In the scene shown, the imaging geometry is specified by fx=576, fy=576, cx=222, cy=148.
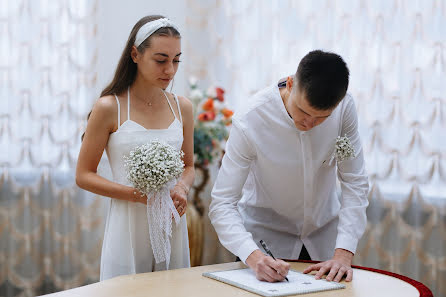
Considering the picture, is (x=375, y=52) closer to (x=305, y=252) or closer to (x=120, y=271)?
(x=305, y=252)

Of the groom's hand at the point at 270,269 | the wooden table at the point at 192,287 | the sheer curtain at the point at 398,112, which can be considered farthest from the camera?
the sheer curtain at the point at 398,112

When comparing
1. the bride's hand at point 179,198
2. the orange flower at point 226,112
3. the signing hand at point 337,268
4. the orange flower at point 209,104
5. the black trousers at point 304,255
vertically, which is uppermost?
the orange flower at point 209,104

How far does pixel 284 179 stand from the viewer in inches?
89.8

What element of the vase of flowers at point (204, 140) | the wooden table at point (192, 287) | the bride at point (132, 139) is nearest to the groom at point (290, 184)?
the wooden table at point (192, 287)

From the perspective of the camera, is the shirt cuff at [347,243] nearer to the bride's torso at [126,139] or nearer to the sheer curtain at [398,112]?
the bride's torso at [126,139]

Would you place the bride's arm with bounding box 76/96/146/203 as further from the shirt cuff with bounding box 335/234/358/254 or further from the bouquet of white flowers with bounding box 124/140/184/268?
the shirt cuff with bounding box 335/234/358/254

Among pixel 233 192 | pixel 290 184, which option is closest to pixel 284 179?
pixel 290 184

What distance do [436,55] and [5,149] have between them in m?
3.06

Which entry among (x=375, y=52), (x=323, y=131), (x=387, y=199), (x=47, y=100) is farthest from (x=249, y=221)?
(x=47, y=100)

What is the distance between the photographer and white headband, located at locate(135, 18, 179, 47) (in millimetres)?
2381

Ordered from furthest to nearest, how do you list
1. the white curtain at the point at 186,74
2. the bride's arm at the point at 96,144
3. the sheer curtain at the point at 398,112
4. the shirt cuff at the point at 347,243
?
the white curtain at the point at 186,74 < the sheer curtain at the point at 398,112 < the bride's arm at the point at 96,144 < the shirt cuff at the point at 347,243

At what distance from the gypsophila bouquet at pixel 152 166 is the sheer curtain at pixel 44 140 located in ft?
7.39

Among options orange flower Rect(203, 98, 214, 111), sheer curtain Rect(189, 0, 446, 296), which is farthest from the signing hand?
orange flower Rect(203, 98, 214, 111)

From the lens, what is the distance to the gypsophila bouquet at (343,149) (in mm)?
2176
